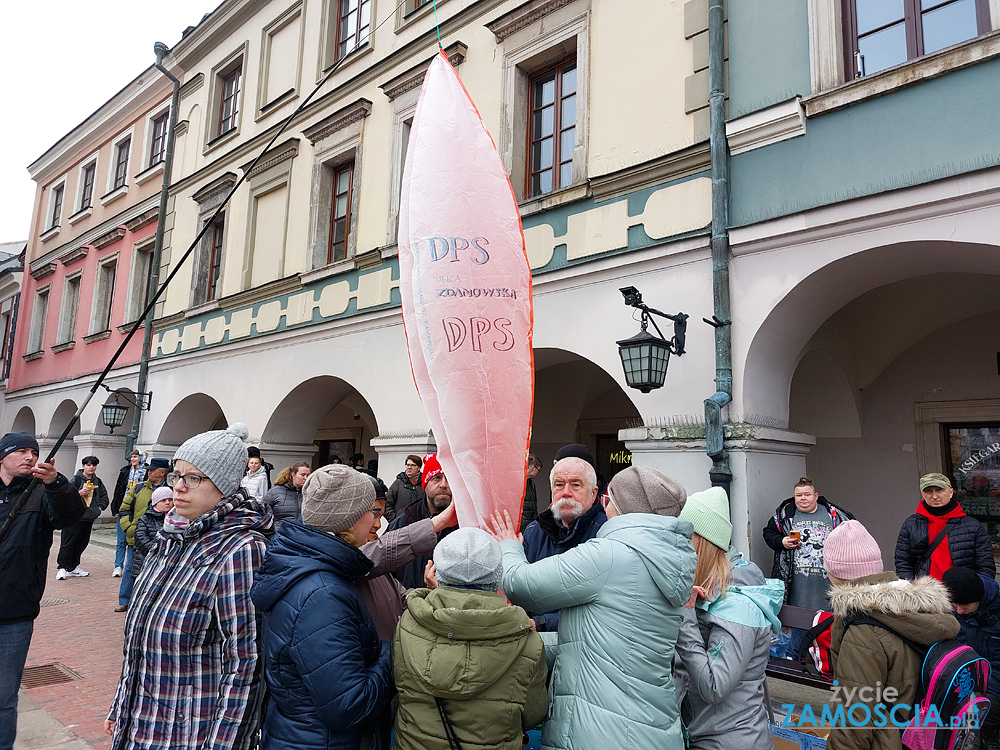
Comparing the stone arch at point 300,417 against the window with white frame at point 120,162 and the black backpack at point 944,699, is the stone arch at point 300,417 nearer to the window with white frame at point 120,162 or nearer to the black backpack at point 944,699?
the black backpack at point 944,699

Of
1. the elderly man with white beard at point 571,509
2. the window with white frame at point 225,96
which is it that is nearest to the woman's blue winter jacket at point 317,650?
the elderly man with white beard at point 571,509

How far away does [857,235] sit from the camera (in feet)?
16.5

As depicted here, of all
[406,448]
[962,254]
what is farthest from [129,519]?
[962,254]

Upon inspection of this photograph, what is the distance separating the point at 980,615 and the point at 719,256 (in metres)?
3.11

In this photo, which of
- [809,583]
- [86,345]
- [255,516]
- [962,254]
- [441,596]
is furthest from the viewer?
[86,345]

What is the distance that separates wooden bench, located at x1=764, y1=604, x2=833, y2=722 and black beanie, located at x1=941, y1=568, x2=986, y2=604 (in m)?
0.78

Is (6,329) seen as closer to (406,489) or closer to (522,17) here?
(406,489)

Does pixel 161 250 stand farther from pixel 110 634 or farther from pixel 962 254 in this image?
pixel 962 254

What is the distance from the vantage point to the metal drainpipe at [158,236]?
13.1 metres

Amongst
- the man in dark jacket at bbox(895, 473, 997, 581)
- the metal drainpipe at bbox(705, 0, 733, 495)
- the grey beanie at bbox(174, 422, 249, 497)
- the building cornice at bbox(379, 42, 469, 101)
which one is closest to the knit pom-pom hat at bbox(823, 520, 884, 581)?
the grey beanie at bbox(174, 422, 249, 497)

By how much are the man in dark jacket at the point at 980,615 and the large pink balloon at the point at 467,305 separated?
2.31 metres

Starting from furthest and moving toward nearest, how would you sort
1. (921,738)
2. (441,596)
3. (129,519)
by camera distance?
(129,519), (921,738), (441,596)

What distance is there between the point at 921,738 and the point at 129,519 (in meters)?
8.31

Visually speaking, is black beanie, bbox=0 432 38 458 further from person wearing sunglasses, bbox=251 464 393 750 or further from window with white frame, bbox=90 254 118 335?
window with white frame, bbox=90 254 118 335
